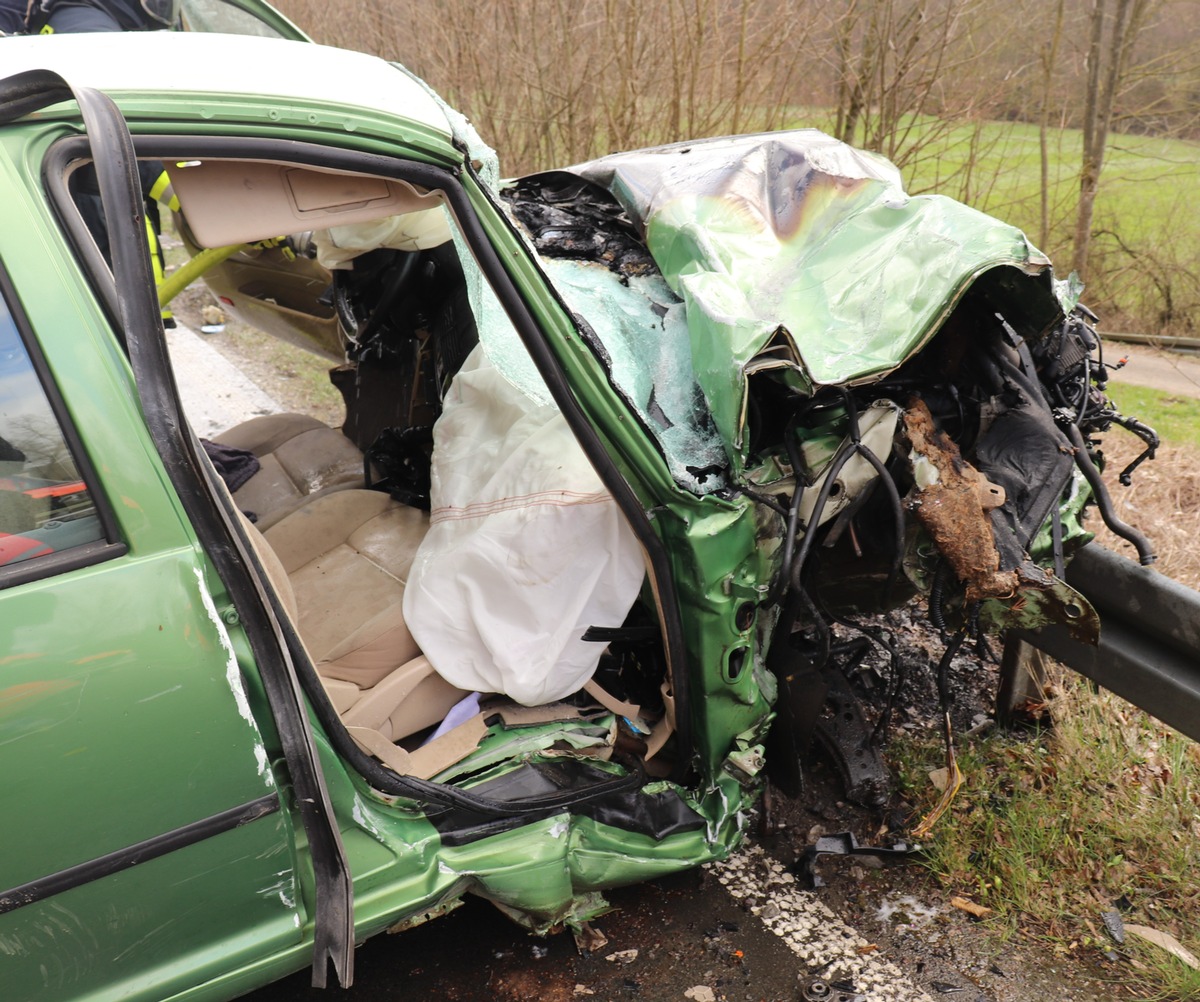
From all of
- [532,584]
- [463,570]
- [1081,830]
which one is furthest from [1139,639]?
[463,570]

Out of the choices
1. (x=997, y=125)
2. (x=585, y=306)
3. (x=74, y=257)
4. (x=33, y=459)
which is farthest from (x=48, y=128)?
(x=997, y=125)

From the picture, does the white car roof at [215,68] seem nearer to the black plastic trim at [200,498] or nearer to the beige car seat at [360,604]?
the black plastic trim at [200,498]

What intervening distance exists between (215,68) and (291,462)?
1759 mm

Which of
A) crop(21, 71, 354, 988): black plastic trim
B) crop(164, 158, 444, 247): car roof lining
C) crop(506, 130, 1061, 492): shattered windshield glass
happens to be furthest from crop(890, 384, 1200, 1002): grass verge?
crop(164, 158, 444, 247): car roof lining

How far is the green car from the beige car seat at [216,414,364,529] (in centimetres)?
26

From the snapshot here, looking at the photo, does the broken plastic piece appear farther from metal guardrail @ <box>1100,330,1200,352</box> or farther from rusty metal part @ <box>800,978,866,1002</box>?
metal guardrail @ <box>1100,330,1200,352</box>

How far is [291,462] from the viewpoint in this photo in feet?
10.3

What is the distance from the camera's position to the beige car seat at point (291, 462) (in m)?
2.95

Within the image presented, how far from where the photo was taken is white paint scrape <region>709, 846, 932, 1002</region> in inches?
78.1

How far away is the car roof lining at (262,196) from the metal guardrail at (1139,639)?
1804mm

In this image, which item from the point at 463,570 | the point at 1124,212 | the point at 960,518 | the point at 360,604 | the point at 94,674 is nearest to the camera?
the point at 94,674

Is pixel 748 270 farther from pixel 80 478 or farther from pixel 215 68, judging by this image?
pixel 80 478

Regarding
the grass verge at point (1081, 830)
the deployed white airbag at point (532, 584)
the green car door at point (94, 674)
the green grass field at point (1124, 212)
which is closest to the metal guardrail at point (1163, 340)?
the green grass field at point (1124, 212)

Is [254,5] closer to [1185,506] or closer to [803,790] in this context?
[803,790]
